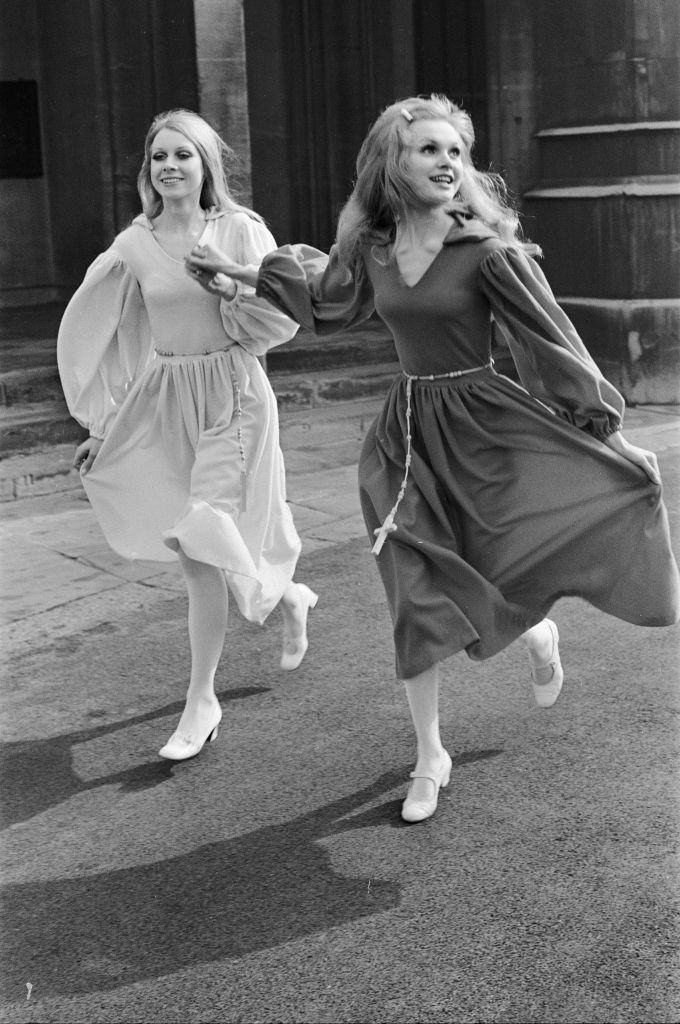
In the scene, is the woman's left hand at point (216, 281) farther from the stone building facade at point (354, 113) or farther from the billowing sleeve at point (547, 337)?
the stone building facade at point (354, 113)

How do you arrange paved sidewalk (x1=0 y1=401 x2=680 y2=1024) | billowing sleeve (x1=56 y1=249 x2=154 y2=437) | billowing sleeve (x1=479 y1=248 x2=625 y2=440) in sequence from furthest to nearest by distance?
billowing sleeve (x1=56 y1=249 x2=154 y2=437) < billowing sleeve (x1=479 y1=248 x2=625 y2=440) < paved sidewalk (x1=0 y1=401 x2=680 y2=1024)

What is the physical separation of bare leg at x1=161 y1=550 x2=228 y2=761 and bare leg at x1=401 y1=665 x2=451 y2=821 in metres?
0.77

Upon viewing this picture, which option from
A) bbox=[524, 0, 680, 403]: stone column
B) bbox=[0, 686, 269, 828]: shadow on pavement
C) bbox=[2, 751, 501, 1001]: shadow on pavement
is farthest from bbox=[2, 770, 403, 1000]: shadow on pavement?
bbox=[524, 0, 680, 403]: stone column

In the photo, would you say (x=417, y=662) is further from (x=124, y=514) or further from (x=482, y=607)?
(x=124, y=514)

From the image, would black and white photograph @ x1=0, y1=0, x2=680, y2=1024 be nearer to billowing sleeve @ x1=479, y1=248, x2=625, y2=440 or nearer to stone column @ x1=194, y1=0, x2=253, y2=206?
billowing sleeve @ x1=479, y1=248, x2=625, y2=440

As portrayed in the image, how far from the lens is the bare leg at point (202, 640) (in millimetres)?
4484

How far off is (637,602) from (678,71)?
6.98 m

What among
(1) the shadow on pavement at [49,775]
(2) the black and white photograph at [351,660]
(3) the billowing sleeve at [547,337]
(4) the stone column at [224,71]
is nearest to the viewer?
(2) the black and white photograph at [351,660]

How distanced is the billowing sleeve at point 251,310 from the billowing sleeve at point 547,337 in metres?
0.84

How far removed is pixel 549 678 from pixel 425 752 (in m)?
0.63

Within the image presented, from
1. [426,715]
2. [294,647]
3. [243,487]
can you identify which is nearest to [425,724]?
[426,715]

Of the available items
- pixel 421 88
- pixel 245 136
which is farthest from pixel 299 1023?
pixel 421 88

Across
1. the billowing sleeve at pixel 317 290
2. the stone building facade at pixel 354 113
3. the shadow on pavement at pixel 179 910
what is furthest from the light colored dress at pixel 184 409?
the stone building facade at pixel 354 113

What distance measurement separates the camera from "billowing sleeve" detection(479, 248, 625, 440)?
387 centimetres
